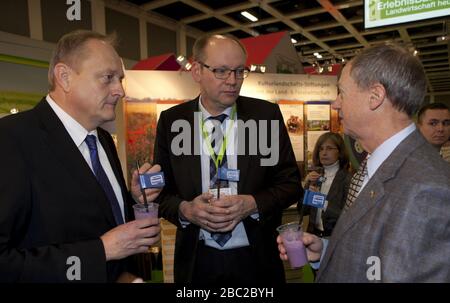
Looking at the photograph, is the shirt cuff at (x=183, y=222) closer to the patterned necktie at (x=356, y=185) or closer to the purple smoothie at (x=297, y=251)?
the purple smoothie at (x=297, y=251)

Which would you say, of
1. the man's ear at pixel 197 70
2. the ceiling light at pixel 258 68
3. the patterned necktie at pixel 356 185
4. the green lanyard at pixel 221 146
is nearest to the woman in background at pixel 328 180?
the green lanyard at pixel 221 146

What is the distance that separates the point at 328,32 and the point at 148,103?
8.81 m

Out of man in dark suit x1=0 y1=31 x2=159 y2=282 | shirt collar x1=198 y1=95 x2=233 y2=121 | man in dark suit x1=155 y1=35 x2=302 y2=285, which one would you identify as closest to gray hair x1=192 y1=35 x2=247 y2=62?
man in dark suit x1=155 y1=35 x2=302 y2=285

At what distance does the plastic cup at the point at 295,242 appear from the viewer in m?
1.42

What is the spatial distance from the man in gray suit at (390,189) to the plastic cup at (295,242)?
4 centimetres

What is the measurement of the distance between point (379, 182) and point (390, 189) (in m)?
0.05

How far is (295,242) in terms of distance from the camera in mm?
1422

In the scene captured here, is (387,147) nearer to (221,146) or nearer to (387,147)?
(387,147)

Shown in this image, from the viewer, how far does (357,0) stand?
28.3 feet

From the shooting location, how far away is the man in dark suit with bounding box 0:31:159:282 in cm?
113

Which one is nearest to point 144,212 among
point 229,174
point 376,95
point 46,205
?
point 46,205

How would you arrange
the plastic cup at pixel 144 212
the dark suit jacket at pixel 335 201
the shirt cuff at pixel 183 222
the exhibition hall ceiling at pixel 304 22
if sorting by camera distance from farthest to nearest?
the exhibition hall ceiling at pixel 304 22 → the dark suit jacket at pixel 335 201 → the shirt cuff at pixel 183 222 → the plastic cup at pixel 144 212
